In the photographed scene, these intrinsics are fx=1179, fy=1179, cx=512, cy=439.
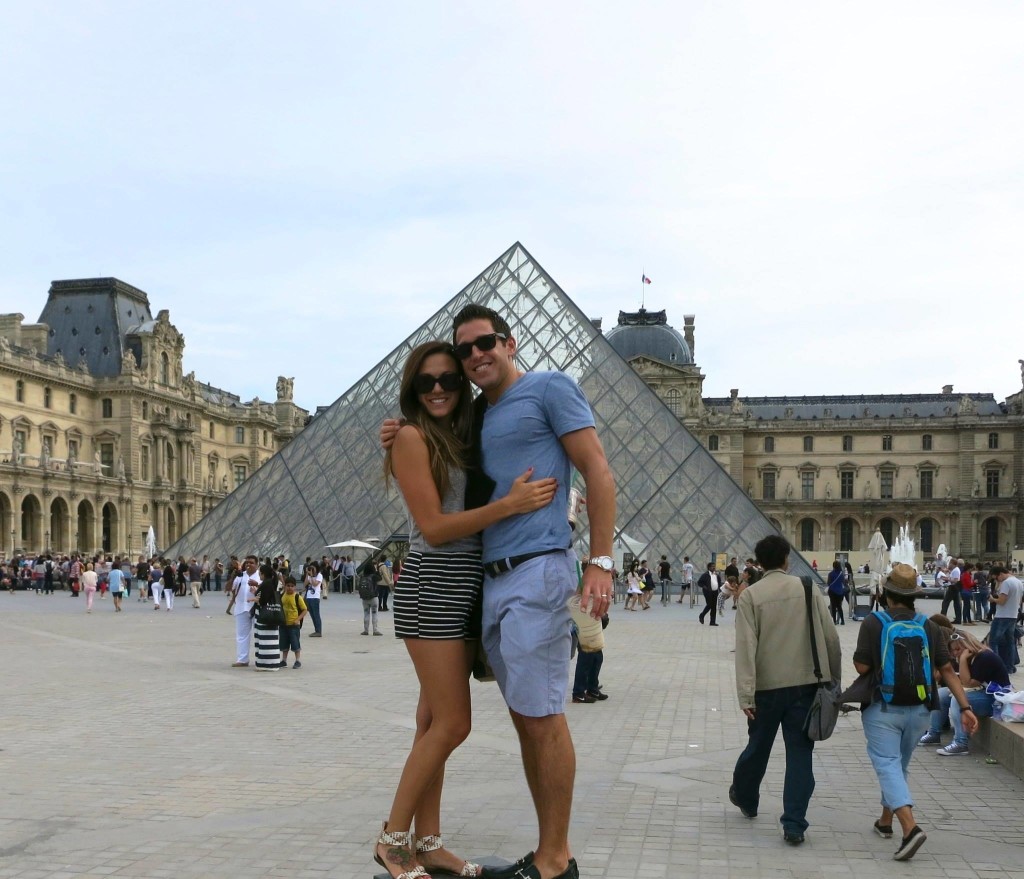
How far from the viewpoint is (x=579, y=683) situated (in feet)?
30.0

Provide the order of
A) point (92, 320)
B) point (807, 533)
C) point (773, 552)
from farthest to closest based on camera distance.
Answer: point (807, 533)
point (92, 320)
point (773, 552)

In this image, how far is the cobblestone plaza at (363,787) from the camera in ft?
14.2

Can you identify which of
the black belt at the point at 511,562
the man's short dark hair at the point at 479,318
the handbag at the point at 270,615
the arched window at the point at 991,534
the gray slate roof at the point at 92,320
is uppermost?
the gray slate roof at the point at 92,320

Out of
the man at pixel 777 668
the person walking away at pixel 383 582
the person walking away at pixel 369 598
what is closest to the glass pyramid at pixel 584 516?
the person walking away at pixel 383 582

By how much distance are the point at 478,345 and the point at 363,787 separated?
2.87 metres

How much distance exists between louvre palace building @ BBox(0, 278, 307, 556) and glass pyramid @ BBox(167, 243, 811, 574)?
27.7 metres

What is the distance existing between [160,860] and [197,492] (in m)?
66.4

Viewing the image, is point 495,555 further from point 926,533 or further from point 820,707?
point 926,533

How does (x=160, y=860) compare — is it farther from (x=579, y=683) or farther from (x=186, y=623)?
(x=186, y=623)

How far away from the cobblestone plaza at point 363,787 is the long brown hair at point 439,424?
1528 mm

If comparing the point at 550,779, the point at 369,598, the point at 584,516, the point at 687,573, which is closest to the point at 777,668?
the point at 550,779

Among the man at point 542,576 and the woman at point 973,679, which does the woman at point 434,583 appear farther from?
the woman at point 973,679

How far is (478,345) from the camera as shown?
362cm

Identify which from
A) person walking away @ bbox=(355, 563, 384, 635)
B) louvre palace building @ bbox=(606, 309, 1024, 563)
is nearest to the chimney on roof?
louvre palace building @ bbox=(606, 309, 1024, 563)
